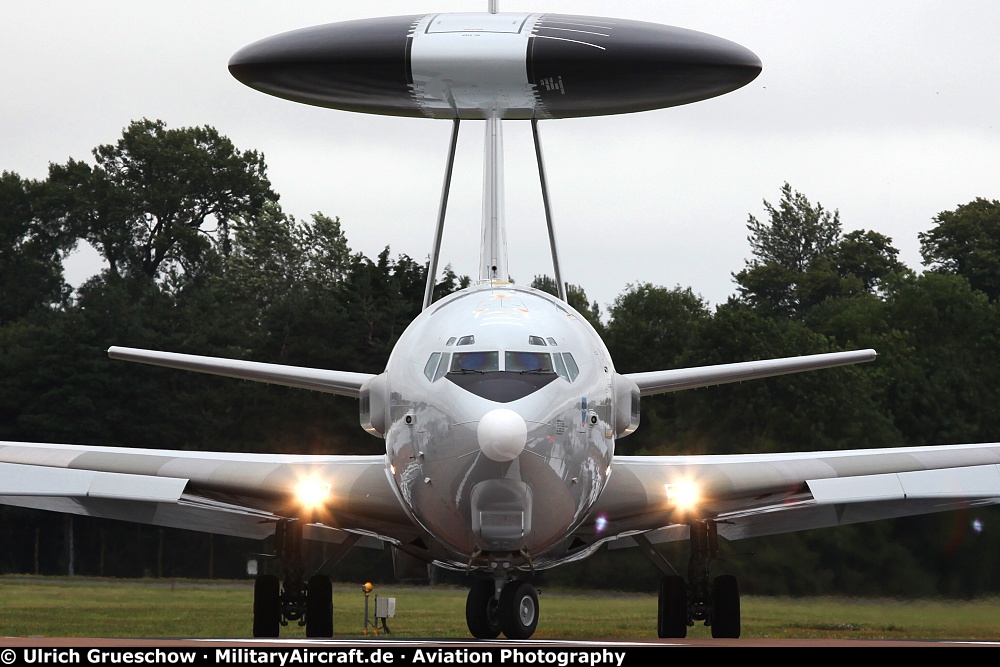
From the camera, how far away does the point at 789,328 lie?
1893 inches

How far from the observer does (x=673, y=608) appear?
20609 mm

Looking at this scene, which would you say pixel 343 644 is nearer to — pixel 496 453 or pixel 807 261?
pixel 496 453

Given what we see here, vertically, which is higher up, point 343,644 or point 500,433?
point 500,433

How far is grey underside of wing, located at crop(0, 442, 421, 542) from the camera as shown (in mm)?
19125

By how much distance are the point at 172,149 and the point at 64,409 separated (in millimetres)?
29726

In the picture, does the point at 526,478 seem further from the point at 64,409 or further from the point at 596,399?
the point at 64,409

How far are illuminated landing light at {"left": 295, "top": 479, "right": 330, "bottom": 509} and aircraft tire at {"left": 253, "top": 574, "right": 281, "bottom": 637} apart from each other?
1.29 meters

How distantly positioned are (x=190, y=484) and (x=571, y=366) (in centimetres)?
604

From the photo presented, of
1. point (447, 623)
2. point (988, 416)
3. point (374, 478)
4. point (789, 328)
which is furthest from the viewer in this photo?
point (789, 328)

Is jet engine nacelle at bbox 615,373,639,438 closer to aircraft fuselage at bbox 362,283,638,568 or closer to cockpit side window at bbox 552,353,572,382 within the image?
aircraft fuselage at bbox 362,283,638,568

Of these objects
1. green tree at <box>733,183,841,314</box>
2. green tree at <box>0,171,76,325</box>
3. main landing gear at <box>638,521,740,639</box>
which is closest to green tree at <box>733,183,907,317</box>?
green tree at <box>733,183,841,314</box>

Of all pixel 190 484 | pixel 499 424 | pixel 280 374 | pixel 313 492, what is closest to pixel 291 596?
pixel 313 492

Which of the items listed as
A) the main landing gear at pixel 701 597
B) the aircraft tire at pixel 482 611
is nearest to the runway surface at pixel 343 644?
the main landing gear at pixel 701 597

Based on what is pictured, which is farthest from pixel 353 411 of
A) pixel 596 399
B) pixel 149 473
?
pixel 596 399
